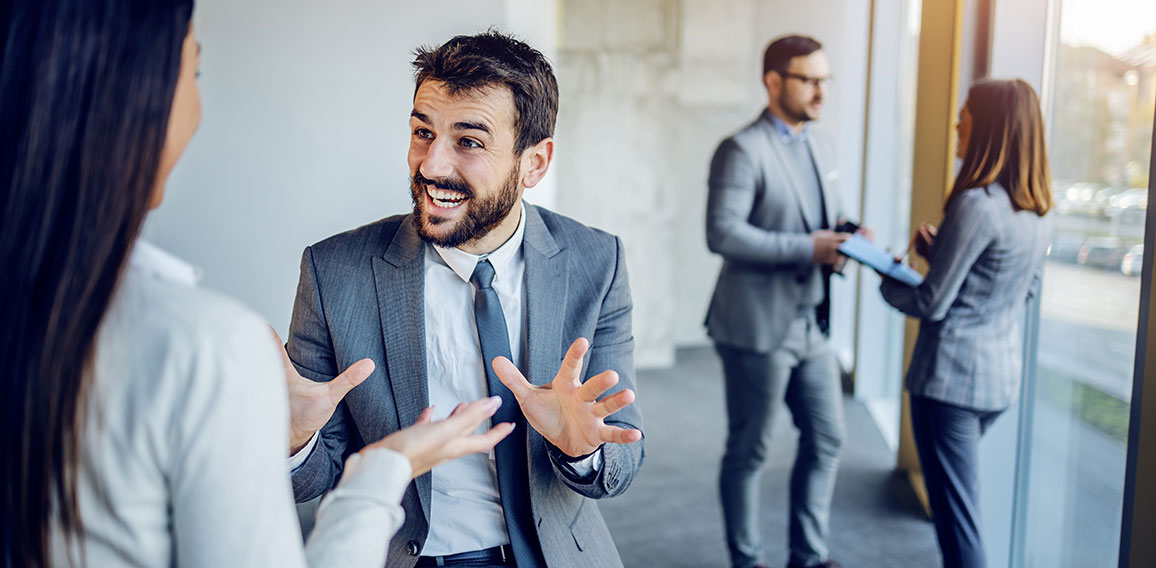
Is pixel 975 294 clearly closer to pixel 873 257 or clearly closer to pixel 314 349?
pixel 873 257

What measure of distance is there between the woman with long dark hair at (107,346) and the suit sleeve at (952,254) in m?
2.06

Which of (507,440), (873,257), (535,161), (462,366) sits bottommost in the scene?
(507,440)

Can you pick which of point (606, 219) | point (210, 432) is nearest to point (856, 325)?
point (606, 219)

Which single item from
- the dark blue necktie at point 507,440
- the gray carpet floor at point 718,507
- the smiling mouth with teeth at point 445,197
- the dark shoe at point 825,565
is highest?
the smiling mouth with teeth at point 445,197

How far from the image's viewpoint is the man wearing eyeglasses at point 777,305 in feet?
9.89

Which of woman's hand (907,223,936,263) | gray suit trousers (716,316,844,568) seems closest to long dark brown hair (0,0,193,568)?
woman's hand (907,223,936,263)

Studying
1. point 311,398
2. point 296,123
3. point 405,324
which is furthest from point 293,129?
point 311,398

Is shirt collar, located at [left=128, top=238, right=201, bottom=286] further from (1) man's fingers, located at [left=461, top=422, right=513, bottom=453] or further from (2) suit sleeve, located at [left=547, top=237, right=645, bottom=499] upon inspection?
(2) suit sleeve, located at [left=547, top=237, right=645, bottom=499]

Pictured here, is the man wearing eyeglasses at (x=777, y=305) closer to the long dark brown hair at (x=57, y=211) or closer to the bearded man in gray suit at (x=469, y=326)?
the bearded man in gray suit at (x=469, y=326)

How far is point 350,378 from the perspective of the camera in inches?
51.1

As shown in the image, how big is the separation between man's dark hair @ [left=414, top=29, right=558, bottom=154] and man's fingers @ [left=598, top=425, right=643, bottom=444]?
0.61 m

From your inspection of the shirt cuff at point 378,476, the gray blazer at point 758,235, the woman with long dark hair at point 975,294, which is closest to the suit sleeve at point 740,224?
the gray blazer at point 758,235

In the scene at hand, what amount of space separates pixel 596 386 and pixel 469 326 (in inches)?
17.3

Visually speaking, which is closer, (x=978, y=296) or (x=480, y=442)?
(x=480, y=442)
